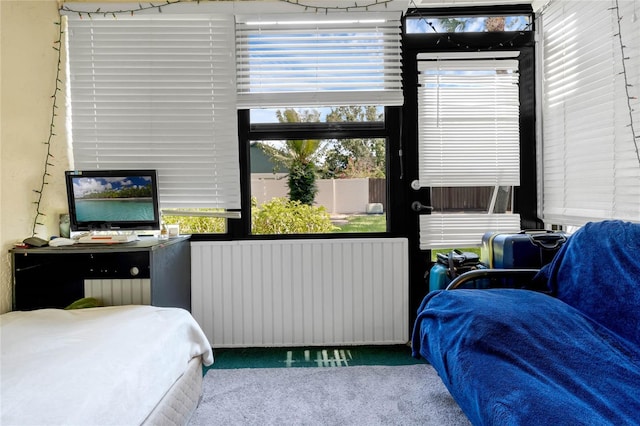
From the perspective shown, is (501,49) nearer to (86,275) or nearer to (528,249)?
(528,249)

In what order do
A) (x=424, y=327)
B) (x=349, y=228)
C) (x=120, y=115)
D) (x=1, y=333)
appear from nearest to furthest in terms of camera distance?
(x=1, y=333), (x=424, y=327), (x=120, y=115), (x=349, y=228)

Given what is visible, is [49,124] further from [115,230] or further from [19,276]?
[19,276]

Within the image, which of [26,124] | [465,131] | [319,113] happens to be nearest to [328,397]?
[319,113]

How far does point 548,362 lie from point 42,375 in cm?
171

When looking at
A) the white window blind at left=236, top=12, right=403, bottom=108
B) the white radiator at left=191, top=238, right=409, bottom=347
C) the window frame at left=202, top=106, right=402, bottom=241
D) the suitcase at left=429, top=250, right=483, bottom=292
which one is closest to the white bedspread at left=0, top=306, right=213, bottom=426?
the white radiator at left=191, top=238, right=409, bottom=347

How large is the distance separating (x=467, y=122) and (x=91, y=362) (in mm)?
2739

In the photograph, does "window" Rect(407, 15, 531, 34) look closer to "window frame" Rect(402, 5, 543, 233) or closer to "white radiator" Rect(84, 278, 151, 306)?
"window frame" Rect(402, 5, 543, 233)


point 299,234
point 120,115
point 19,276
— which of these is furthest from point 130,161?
point 299,234

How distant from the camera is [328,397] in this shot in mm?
2039

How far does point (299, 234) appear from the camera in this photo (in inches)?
A: 110

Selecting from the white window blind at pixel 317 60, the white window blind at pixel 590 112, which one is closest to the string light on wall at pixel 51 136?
the white window blind at pixel 317 60

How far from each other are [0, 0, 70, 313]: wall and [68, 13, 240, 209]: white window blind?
0.16 metres

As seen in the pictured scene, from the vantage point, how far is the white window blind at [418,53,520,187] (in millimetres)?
2744

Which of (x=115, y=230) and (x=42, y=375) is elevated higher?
(x=115, y=230)
